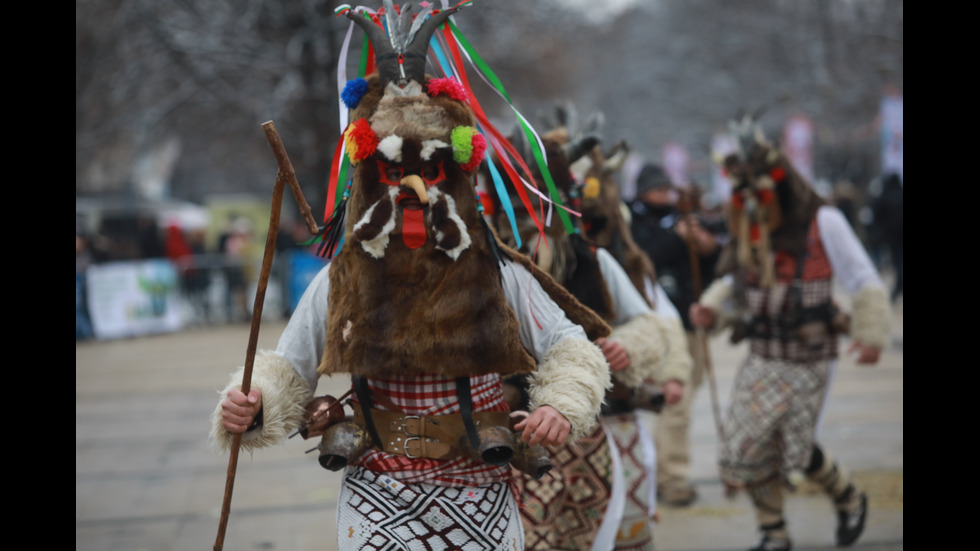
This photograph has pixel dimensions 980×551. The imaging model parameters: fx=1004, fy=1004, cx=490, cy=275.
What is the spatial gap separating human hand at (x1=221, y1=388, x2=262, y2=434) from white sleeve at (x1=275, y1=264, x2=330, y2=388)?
0.26 metres

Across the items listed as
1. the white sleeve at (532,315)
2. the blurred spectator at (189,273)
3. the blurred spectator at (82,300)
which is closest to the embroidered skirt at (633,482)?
the white sleeve at (532,315)

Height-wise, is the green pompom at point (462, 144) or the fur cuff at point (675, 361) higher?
the green pompom at point (462, 144)

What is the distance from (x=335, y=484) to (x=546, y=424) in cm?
430

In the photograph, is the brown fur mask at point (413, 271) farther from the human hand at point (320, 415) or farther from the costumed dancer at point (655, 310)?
the costumed dancer at point (655, 310)

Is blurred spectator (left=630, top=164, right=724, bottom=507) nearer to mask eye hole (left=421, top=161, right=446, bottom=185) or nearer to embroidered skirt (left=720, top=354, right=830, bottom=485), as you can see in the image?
embroidered skirt (left=720, top=354, right=830, bottom=485)

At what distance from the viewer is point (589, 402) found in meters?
2.87

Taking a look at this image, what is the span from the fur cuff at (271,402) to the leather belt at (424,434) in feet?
0.87

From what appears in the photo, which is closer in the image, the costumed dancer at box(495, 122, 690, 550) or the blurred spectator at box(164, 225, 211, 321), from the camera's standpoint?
the costumed dancer at box(495, 122, 690, 550)

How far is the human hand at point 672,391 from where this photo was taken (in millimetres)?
4203

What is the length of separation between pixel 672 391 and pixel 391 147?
1957 mm

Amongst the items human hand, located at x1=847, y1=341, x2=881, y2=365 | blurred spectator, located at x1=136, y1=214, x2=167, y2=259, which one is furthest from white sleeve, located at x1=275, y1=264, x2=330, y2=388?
blurred spectator, located at x1=136, y1=214, x2=167, y2=259

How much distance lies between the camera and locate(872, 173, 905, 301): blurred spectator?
15.8m
